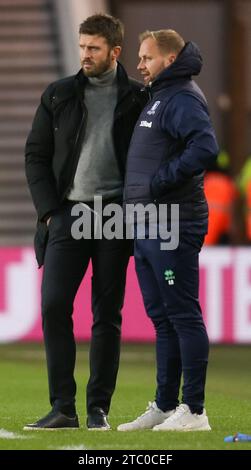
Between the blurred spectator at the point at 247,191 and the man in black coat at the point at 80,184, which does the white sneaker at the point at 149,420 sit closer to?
the man in black coat at the point at 80,184

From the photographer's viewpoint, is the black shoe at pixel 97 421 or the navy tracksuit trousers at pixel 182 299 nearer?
the navy tracksuit trousers at pixel 182 299

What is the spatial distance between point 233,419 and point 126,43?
12.4 metres

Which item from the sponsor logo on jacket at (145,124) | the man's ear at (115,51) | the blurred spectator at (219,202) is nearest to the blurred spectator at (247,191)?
the blurred spectator at (219,202)

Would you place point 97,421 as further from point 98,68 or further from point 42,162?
point 98,68

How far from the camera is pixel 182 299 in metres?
7.27

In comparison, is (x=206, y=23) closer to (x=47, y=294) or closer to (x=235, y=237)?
(x=235, y=237)

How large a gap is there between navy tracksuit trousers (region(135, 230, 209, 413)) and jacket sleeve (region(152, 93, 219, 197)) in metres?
0.29

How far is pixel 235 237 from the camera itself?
18453mm

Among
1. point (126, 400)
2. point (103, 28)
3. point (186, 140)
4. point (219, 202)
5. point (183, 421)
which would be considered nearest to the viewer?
point (186, 140)

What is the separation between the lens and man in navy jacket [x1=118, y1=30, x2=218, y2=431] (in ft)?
23.7

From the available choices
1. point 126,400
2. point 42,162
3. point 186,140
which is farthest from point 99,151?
point 126,400

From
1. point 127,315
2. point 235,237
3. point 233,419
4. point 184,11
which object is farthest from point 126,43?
point 233,419

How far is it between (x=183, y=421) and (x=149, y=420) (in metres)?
0.30

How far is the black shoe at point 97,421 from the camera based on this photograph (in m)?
7.50
